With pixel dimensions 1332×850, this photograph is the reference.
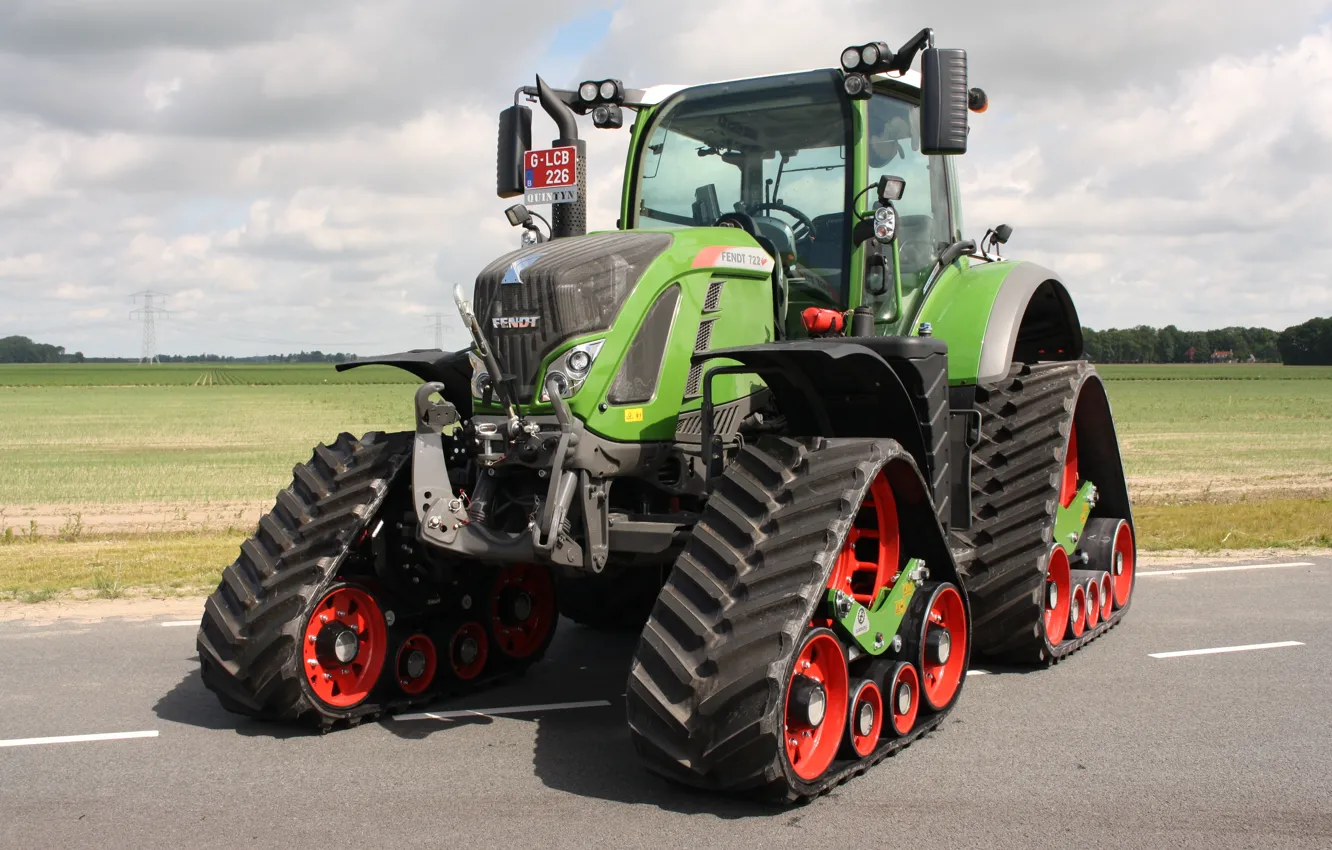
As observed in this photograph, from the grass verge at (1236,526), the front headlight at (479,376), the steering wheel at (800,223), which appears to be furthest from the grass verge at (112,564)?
the grass verge at (1236,526)

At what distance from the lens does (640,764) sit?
16.9 ft

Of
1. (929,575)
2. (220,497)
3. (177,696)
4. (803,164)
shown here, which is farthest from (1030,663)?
(220,497)

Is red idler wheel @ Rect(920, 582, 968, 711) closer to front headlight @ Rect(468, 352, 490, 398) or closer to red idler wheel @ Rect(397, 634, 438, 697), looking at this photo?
front headlight @ Rect(468, 352, 490, 398)

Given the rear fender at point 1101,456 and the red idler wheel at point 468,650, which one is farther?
the rear fender at point 1101,456

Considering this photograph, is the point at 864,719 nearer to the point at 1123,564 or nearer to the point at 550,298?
the point at 550,298

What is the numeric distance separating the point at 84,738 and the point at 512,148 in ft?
11.9

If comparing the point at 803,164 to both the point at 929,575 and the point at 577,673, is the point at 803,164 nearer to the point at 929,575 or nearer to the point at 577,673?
the point at 929,575

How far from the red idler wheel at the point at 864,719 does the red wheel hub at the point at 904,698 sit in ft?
0.33

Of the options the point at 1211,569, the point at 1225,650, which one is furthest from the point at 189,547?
the point at 1211,569

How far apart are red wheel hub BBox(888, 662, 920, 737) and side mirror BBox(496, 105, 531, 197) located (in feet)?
10.9

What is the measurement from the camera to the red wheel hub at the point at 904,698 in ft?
17.4

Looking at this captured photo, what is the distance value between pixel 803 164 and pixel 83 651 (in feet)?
16.4

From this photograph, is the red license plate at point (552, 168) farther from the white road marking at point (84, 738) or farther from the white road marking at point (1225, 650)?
the white road marking at point (1225, 650)

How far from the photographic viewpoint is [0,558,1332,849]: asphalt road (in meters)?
4.35
